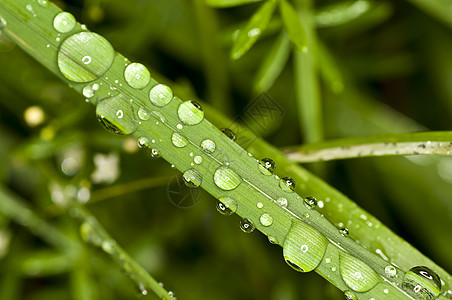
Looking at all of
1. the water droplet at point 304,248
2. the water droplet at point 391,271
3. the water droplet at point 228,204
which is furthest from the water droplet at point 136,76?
the water droplet at point 391,271

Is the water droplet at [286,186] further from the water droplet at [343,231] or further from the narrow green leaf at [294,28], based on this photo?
the narrow green leaf at [294,28]

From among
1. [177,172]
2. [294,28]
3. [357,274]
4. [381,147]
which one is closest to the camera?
[357,274]

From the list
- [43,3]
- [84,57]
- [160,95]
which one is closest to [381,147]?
[160,95]

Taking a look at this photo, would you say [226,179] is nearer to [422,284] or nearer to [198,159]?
[198,159]

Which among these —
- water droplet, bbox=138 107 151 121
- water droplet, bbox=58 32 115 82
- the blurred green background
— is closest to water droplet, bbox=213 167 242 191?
water droplet, bbox=138 107 151 121

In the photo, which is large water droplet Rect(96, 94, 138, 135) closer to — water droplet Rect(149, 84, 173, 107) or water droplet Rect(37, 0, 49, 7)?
water droplet Rect(149, 84, 173, 107)

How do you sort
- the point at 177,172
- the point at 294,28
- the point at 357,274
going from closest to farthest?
the point at 357,274 < the point at 294,28 < the point at 177,172
